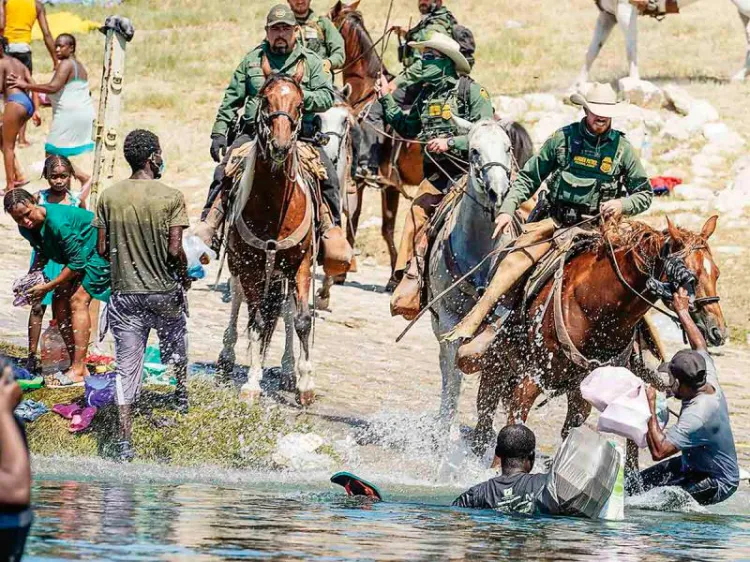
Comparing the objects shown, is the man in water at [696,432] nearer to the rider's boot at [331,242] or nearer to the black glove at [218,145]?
the rider's boot at [331,242]

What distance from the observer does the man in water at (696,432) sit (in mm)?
9477

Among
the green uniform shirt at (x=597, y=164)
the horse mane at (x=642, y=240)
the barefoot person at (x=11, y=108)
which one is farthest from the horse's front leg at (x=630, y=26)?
the horse mane at (x=642, y=240)

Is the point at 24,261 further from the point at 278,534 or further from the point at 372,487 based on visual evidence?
the point at 278,534

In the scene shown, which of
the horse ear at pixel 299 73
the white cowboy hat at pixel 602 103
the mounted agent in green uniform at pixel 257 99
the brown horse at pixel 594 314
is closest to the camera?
the brown horse at pixel 594 314

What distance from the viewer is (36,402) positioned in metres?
11.4

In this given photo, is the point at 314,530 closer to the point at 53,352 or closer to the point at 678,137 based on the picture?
the point at 53,352

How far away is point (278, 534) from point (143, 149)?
343 cm

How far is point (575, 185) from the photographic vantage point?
36.5 ft

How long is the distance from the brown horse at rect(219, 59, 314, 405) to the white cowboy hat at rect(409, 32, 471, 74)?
1.83m

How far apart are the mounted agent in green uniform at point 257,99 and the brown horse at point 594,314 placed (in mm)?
2729

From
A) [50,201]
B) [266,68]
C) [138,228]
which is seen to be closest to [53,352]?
[50,201]

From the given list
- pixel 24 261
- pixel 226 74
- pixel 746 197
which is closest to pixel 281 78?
pixel 24 261

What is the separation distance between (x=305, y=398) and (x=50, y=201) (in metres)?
2.62

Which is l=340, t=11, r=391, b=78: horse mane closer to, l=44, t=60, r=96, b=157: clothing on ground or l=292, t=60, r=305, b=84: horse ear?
l=44, t=60, r=96, b=157: clothing on ground
